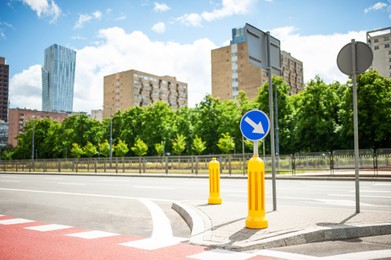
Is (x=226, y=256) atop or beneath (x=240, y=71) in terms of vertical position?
beneath

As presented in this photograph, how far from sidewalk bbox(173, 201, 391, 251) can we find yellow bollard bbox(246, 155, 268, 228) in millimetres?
186

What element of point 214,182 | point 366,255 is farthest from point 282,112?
point 366,255

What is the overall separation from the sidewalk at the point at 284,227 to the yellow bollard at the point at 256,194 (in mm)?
186

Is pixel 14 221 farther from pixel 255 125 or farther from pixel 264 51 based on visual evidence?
pixel 264 51

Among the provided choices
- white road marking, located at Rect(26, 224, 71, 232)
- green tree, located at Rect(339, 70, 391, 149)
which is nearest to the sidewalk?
white road marking, located at Rect(26, 224, 71, 232)

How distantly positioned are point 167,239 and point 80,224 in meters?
2.39

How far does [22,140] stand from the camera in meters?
85.3

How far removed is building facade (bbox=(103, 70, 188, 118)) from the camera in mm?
114688

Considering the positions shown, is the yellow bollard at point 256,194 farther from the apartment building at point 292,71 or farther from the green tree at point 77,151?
the apartment building at point 292,71

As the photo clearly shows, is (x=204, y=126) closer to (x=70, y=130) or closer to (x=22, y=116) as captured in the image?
(x=70, y=130)

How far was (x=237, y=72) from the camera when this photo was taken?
3789 inches

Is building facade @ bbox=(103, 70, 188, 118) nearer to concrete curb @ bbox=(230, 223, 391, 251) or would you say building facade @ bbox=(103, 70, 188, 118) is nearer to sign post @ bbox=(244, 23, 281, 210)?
sign post @ bbox=(244, 23, 281, 210)

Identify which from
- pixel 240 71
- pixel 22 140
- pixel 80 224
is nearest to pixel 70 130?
pixel 22 140

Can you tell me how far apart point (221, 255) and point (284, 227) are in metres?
1.56
